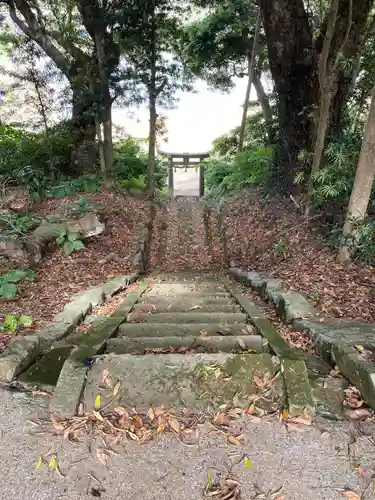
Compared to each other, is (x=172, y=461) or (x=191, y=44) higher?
(x=191, y=44)

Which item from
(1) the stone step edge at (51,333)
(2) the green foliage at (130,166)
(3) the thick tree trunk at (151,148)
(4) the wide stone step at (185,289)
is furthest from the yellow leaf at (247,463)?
(3) the thick tree trunk at (151,148)

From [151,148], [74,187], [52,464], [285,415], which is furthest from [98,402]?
[151,148]

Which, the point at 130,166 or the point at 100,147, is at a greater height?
Result: the point at 100,147

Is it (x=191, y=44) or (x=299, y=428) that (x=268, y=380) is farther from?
(x=191, y=44)

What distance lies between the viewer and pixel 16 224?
19.4 feet

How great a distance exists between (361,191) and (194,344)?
297cm

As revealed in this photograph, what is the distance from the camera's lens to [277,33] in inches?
278

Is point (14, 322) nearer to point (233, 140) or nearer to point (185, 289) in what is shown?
point (185, 289)

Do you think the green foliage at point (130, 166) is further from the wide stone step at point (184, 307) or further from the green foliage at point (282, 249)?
the wide stone step at point (184, 307)

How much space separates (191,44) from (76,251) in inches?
431

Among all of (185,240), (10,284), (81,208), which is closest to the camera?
(10,284)

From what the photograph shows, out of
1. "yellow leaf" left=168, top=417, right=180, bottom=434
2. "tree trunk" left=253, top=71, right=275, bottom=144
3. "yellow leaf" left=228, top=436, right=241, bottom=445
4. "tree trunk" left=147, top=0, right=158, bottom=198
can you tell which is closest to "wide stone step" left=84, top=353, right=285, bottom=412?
"yellow leaf" left=168, top=417, right=180, bottom=434

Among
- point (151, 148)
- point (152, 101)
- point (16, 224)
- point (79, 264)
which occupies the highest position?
point (152, 101)

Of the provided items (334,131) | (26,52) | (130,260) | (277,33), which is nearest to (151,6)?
(26,52)
